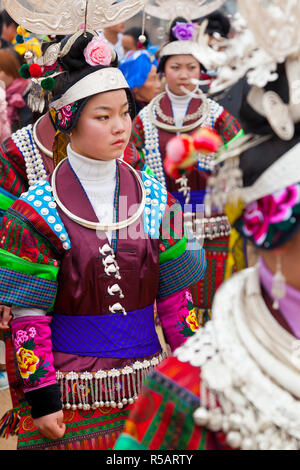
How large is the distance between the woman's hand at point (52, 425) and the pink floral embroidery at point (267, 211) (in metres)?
1.21

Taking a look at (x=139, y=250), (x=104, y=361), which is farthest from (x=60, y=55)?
(x=104, y=361)

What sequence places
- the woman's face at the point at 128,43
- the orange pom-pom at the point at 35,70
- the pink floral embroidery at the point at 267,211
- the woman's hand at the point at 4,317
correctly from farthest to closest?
the woman's face at the point at 128,43 < the orange pom-pom at the point at 35,70 < the woman's hand at the point at 4,317 < the pink floral embroidery at the point at 267,211

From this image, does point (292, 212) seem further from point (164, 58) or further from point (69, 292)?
point (164, 58)

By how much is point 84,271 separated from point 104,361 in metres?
0.32

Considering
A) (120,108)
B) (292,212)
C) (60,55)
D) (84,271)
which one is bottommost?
(84,271)

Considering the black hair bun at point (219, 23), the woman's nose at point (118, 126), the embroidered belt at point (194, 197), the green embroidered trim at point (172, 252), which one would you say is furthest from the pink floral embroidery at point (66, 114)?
the black hair bun at point (219, 23)

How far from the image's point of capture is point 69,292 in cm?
239

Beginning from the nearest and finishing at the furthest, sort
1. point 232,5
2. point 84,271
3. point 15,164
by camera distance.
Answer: point 84,271 → point 15,164 → point 232,5

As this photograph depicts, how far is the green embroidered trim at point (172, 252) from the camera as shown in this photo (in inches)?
100

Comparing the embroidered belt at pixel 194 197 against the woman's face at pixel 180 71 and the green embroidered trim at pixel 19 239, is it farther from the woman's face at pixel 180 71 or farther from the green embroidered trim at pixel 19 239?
the green embroidered trim at pixel 19 239

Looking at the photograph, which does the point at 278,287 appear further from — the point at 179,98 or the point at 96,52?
the point at 179,98

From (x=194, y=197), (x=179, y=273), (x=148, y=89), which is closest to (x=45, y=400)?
(x=179, y=273)

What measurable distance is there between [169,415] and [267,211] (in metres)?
0.44

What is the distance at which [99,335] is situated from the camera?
2.42 meters
